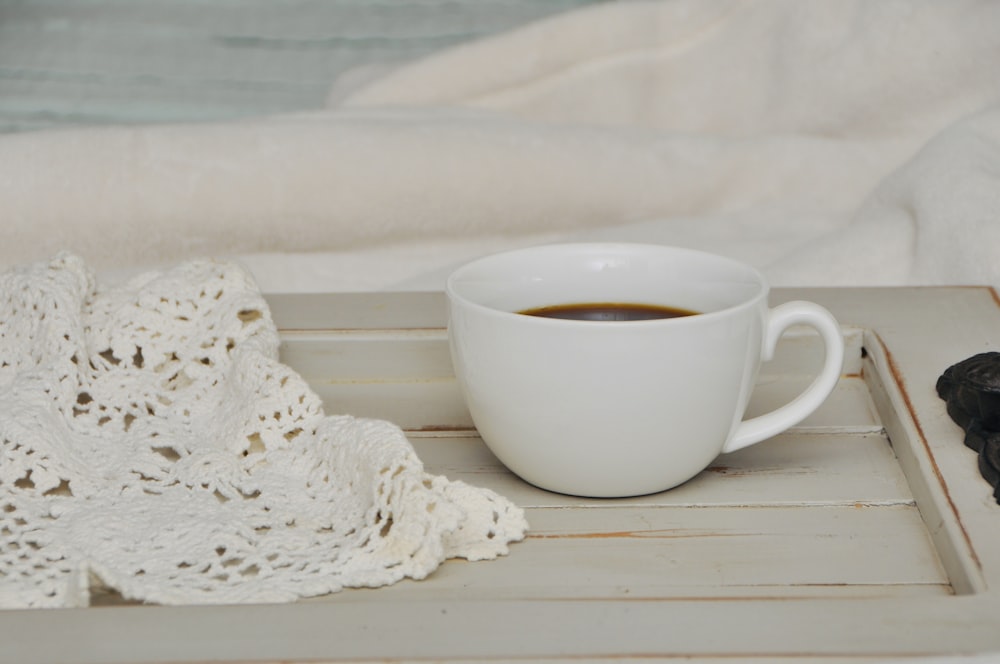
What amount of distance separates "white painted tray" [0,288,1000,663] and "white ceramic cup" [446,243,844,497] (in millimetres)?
22

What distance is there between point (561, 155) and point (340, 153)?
195 mm

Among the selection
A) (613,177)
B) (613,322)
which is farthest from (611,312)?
(613,177)

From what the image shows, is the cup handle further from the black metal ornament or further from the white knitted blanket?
the white knitted blanket

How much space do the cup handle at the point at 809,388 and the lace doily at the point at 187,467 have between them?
0.40 feet

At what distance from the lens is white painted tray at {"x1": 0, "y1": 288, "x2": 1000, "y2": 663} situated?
1.22 feet

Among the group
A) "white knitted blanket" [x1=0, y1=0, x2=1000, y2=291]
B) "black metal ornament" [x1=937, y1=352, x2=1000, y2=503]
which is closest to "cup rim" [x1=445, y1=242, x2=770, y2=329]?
"black metal ornament" [x1=937, y1=352, x2=1000, y2=503]

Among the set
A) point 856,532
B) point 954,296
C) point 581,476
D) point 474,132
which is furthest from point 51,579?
point 474,132

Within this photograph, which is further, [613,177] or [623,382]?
[613,177]

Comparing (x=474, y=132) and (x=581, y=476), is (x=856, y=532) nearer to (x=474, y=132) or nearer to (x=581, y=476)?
(x=581, y=476)

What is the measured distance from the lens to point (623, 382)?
470 millimetres

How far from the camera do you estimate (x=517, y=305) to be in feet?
1.85

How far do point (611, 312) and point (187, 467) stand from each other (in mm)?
213

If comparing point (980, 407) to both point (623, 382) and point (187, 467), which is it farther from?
point (187, 467)

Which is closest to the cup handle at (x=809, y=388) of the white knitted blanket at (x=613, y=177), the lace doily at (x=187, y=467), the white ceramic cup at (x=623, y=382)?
the white ceramic cup at (x=623, y=382)
